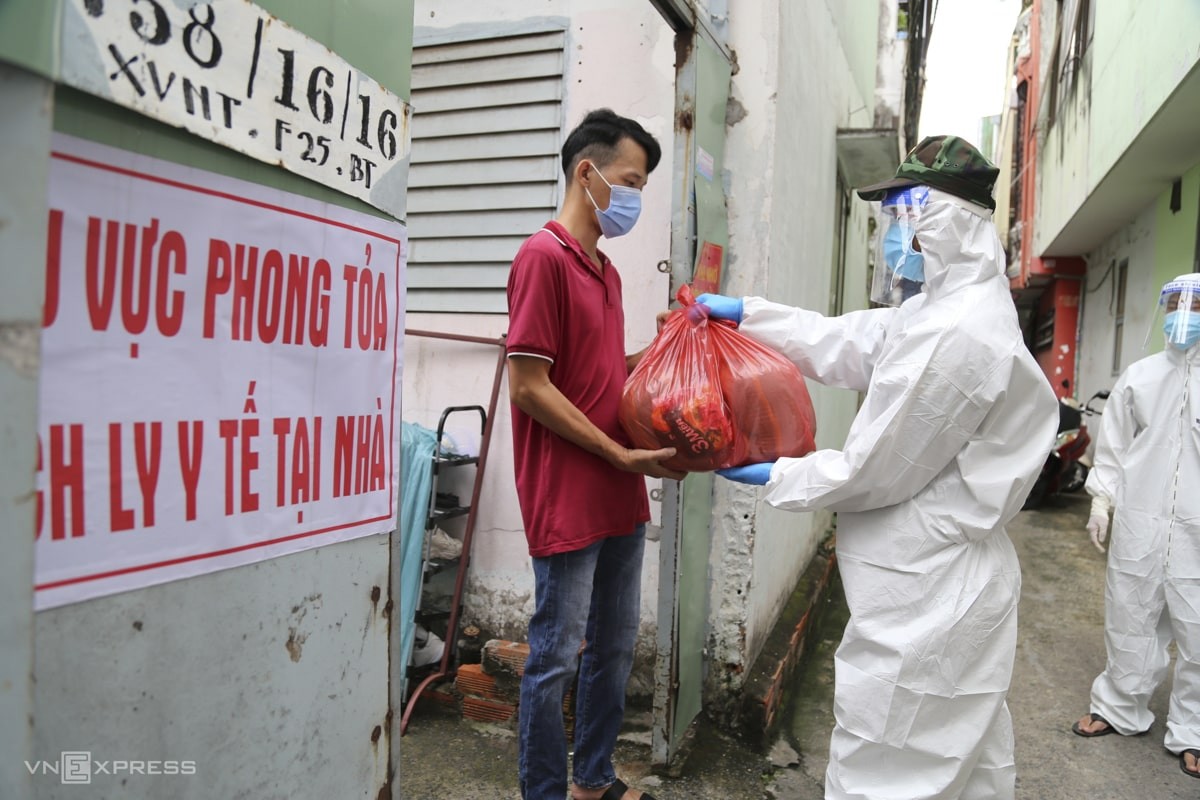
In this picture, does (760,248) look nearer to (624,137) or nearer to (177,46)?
(624,137)

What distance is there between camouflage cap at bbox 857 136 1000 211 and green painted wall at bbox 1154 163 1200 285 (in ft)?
19.6

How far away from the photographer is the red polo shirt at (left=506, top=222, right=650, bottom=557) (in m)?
1.88

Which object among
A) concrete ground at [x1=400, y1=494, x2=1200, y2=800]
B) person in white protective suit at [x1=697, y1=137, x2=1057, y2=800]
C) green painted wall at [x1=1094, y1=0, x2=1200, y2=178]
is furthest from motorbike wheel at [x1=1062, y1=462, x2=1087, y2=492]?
person in white protective suit at [x1=697, y1=137, x2=1057, y2=800]

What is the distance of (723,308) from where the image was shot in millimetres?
2299

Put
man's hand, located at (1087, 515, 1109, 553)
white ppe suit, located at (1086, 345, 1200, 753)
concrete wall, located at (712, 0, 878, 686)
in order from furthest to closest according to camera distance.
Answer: man's hand, located at (1087, 515, 1109, 553), white ppe suit, located at (1086, 345, 1200, 753), concrete wall, located at (712, 0, 878, 686)

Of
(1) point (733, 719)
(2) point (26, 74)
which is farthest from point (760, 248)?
(2) point (26, 74)

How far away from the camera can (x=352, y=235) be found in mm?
1227

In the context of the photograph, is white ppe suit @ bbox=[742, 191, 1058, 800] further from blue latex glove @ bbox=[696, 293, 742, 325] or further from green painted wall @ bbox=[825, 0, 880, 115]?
green painted wall @ bbox=[825, 0, 880, 115]

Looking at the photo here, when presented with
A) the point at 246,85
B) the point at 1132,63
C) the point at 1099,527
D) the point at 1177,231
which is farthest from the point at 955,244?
the point at 1177,231

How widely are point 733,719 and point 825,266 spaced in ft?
9.45

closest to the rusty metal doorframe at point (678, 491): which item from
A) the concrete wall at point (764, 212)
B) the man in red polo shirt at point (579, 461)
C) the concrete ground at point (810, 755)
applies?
the concrete ground at point (810, 755)

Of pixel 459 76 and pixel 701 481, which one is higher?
pixel 459 76

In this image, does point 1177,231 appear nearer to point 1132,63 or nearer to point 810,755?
point 1132,63

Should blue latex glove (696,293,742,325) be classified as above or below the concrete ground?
above
